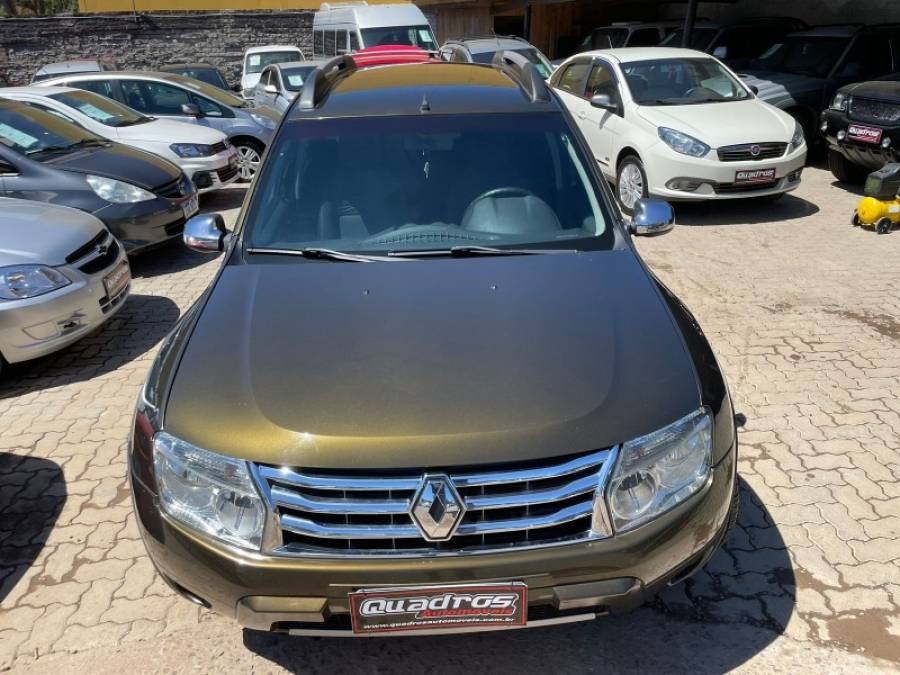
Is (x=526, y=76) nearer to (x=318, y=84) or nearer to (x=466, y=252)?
(x=318, y=84)

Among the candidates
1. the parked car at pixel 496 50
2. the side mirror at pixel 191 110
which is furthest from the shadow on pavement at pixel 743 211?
the side mirror at pixel 191 110

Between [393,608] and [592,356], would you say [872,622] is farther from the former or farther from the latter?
[393,608]

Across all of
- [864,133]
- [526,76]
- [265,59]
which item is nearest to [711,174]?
[864,133]

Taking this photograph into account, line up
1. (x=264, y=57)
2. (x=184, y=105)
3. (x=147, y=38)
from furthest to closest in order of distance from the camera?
(x=147, y=38) → (x=264, y=57) → (x=184, y=105)

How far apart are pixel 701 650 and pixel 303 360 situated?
5.61 ft

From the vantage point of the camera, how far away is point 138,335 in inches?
206

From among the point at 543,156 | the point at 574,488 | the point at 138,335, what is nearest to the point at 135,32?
the point at 138,335

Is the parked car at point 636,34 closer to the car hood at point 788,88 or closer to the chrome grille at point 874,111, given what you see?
the car hood at point 788,88

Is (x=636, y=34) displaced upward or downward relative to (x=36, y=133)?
upward

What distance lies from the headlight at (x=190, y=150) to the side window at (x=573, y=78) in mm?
4860

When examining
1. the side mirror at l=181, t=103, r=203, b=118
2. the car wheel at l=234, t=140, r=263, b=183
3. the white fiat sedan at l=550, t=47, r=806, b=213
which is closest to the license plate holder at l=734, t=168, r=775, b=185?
the white fiat sedan at l=550, t=47, r=806, b=213

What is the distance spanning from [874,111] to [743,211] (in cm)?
165

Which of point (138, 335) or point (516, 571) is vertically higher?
point (516, 571)

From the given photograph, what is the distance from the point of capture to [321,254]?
112 inches
